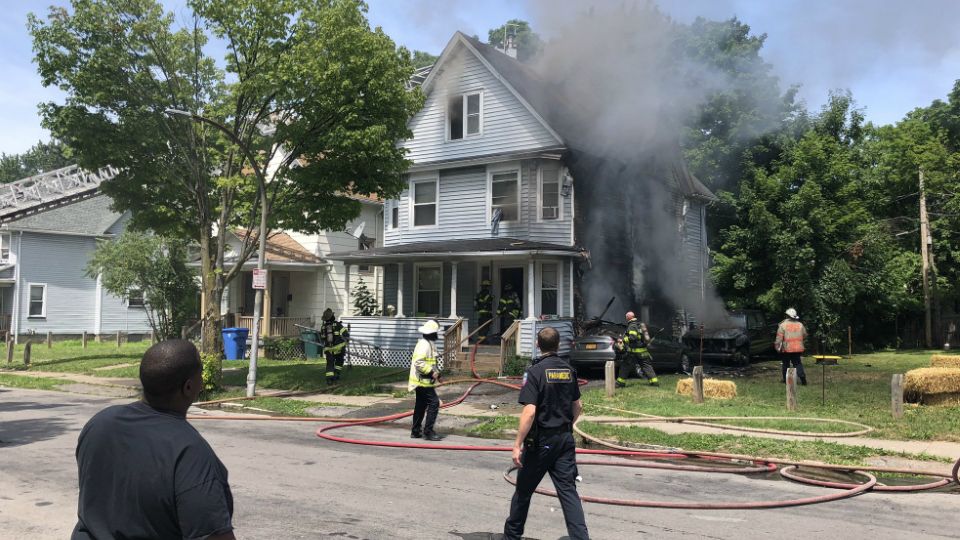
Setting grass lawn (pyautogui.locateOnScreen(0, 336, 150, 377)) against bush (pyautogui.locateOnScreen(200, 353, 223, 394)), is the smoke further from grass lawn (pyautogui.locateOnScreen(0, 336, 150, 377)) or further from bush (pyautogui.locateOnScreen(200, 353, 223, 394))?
grass lawn (pyautogui.locateOnScreen(0, 336, 150, 377))

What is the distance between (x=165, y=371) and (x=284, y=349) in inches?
829

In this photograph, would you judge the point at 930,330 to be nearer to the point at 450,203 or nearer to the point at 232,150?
the point at 450,203

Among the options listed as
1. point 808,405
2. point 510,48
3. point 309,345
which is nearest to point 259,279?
point 309,345

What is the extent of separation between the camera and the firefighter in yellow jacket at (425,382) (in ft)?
32.8

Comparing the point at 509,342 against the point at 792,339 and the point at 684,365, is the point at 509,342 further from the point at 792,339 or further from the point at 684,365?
the point at 792,339

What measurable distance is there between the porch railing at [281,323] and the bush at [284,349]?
2.96 m

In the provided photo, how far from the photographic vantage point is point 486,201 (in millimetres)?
21672

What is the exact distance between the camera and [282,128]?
1543cm

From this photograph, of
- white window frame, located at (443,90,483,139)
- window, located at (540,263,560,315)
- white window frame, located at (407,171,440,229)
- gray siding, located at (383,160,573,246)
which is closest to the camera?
window, located at (540,263,560,315)

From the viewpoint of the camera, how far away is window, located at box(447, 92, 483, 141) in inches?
875

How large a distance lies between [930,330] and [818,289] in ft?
26.8

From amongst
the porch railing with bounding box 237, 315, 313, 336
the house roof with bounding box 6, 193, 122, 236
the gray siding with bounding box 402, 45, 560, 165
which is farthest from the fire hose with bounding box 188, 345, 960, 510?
the house roof with bounding box 6, 193, 122, 236

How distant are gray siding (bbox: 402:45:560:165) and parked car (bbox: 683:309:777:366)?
707cm

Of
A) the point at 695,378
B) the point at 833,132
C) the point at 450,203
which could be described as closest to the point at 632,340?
the point at 695,378
